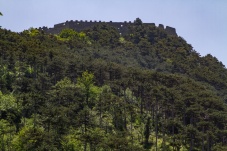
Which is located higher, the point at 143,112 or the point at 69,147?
the point at 143,112

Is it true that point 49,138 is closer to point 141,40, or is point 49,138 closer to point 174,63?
point 174,63

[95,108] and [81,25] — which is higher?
[81,25]

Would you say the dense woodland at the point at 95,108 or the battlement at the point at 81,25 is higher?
the battlement at the point at 81,25

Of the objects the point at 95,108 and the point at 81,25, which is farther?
the point at 81,25

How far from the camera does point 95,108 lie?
213 ft

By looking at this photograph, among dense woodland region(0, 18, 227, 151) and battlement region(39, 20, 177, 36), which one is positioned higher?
battlement region(39, 20, 177, 36)

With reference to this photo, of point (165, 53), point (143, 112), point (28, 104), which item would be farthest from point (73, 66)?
point (165, 53)

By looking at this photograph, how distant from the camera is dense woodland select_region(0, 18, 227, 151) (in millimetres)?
49062

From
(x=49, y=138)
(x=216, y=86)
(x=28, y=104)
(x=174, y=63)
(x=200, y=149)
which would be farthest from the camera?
(x=174, y=63)

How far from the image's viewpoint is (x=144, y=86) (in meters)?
→ 71.4

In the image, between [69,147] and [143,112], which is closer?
[69,147]

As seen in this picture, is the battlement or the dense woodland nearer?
the dense woodland

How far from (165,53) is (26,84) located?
72712 mm

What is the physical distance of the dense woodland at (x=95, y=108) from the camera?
49062 millimetres
